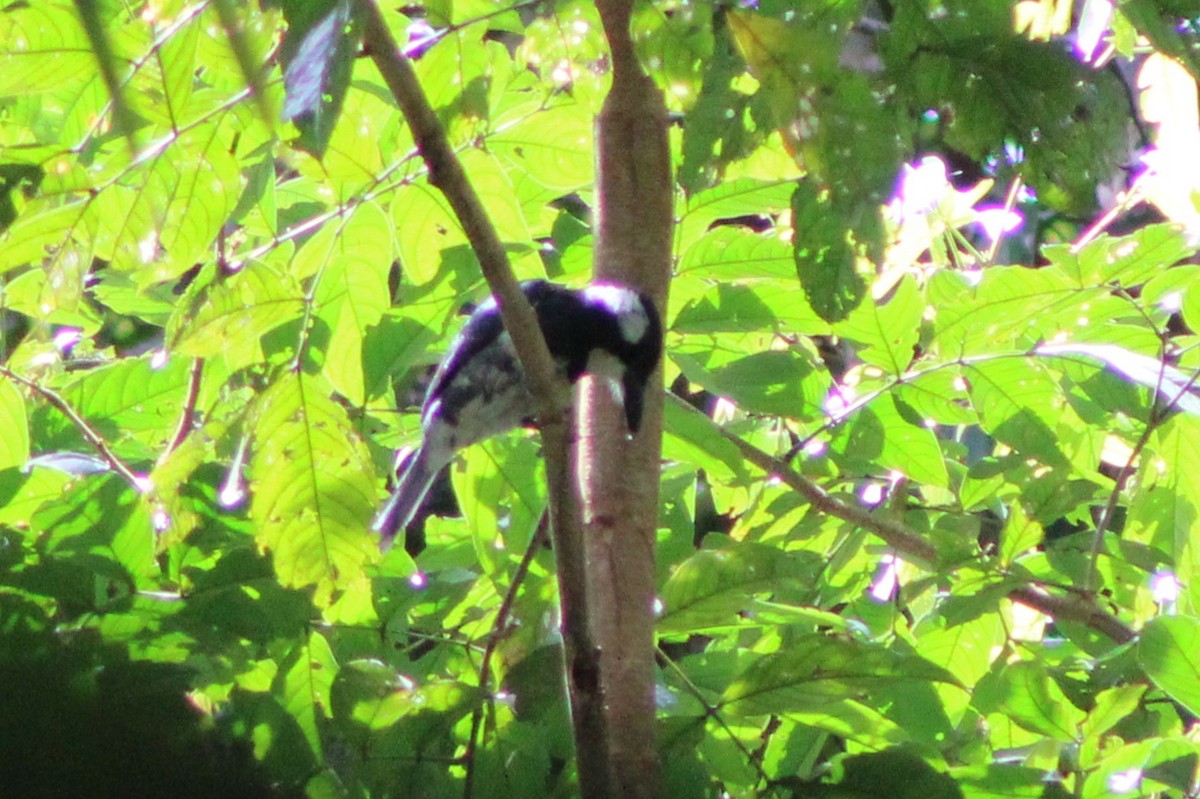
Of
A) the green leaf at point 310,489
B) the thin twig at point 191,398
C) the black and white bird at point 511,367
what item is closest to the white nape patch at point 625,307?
the black and white bird at point 511,367

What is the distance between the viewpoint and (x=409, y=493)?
229 cm

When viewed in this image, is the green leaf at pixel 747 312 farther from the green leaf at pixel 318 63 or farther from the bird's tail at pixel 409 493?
the green leaf at pixel 318 63

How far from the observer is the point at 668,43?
3.47ft

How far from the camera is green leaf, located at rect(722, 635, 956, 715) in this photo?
128 cm

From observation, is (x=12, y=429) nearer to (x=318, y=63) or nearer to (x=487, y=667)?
(x=487, y=667)

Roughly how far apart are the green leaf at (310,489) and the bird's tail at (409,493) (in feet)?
2.47

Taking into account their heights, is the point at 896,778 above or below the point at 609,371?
below

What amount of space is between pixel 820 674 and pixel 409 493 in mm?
1150

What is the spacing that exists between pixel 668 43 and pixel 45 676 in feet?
2.33

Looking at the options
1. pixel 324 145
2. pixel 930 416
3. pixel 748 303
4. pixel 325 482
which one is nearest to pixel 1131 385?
pixel 930 416

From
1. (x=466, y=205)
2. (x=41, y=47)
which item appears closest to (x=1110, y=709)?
(x=466, y=205)

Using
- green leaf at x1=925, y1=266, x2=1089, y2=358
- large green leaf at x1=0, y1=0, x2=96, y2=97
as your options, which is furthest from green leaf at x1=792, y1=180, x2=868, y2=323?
large green leaf at x1=0, y1=0, x2=96, y2=97

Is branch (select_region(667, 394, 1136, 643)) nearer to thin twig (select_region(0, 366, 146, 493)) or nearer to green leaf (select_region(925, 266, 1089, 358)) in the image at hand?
green leaf (select_region(925, 266, 1089, 358))

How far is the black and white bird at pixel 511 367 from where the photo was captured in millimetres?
1756
